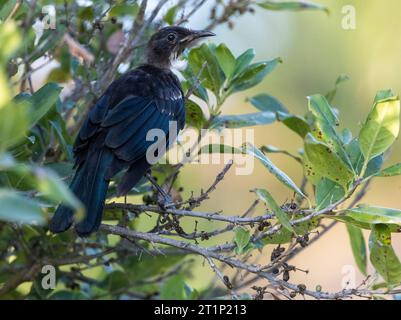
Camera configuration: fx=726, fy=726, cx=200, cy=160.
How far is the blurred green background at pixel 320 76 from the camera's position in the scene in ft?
21.1

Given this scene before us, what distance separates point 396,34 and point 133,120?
4.38 m

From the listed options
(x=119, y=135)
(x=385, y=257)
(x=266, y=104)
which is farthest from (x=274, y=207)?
(x=266, y=104)

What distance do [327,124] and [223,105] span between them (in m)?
1.25

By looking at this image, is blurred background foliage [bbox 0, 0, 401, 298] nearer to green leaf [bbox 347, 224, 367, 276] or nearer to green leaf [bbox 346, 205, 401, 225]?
green leaf [bbox 347, 224, 367, 276]

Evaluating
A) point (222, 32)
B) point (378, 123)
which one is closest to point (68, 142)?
point (378, 123)

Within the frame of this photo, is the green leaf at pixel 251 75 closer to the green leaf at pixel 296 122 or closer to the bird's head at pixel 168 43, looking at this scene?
the green leaf at pixel 296 122

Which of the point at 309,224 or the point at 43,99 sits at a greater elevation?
Answer: the point at 43,99

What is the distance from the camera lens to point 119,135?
377 cm

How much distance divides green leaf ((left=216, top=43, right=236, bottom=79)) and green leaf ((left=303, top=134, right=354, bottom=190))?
3.16 ft

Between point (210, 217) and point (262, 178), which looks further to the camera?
point (262, 178)

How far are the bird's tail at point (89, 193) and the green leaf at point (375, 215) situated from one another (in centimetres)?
114

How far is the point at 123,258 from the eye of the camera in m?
3.97

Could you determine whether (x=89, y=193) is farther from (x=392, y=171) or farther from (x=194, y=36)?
(x=194, y=36)
